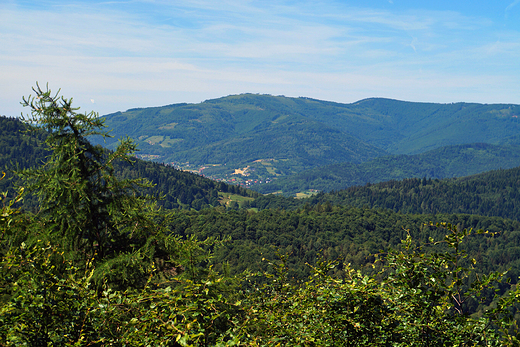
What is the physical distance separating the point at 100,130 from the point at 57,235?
15.4ft

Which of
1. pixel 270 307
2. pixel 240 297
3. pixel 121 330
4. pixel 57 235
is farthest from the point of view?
pixel 57 235

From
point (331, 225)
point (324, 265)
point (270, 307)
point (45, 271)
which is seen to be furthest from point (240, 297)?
point (331, 225)

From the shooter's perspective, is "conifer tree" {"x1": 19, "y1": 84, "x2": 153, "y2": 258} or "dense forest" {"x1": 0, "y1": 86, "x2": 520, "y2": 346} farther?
"conifer tree" {"x1": 19, "y1": 84, "x2": 153, "y2": 258}

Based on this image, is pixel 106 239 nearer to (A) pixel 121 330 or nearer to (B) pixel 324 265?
(A) pixel 121 330

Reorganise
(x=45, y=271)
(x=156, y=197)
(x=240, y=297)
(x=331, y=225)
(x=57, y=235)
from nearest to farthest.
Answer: (x=45, y=271), (x=240, y=297), (x=57, y=235), (x=156, y=197), (x=331, y=225)

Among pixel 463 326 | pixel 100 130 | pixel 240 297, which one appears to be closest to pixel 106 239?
pixel 100 130

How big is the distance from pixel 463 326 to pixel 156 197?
48.3 feet

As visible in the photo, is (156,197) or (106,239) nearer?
(106,239)

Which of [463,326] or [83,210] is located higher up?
[83,210]

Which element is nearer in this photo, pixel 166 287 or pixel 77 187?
pixel 166 287

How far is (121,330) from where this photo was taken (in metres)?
6.95

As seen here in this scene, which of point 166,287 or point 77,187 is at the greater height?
point 77,187

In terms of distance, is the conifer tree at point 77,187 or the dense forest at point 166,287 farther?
the conifer tree at point 77,187

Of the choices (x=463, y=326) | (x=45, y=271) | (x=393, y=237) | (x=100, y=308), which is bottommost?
(x=393, y=237)
